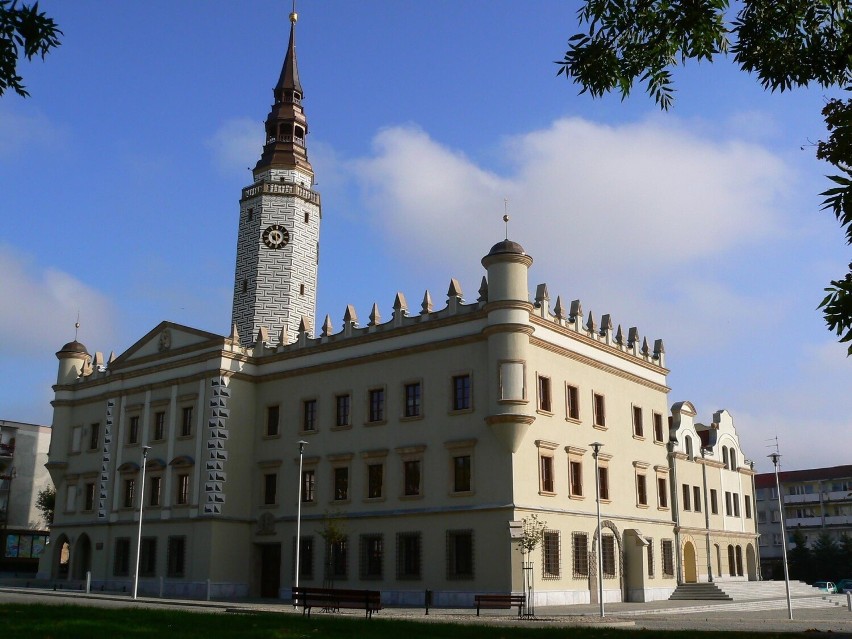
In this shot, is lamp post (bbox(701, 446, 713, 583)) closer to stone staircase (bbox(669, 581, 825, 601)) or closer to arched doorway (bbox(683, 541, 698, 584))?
arched doorway (bbox(683, 541, 698, 584))

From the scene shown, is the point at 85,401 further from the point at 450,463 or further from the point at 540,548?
the point at 540,548

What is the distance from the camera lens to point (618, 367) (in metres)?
46.8

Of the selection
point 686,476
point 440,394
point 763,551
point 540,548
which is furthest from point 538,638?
point 763,551

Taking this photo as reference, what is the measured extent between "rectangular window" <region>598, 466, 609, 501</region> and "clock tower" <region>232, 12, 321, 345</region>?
1894cm

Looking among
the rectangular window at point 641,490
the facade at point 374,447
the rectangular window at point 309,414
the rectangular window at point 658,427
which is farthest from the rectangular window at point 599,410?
the rectangular window at point 309,414

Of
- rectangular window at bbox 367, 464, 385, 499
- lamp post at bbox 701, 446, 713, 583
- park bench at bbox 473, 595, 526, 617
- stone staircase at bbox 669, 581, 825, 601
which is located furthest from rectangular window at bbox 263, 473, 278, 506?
lamp post at bbox 701, 446, 713, 583

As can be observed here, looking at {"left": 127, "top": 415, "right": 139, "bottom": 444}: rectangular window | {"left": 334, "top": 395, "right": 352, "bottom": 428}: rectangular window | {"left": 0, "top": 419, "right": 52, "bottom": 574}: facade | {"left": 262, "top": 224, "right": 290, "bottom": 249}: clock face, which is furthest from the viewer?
{"left": 0, "top": 419, "right": 52, "bottom": 574}: facade

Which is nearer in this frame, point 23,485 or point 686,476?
point 686,476

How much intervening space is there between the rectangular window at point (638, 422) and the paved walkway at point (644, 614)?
8.64 m

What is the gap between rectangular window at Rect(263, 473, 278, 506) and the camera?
4669 cm

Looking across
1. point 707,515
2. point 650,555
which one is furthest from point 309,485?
point 707,515

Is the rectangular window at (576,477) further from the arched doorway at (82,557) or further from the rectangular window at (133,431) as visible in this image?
the arched doorway at (82,557)

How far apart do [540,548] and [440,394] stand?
8.01m

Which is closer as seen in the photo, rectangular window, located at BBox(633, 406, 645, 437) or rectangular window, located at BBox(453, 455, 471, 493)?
rectangular window, located at BBox(453, 455, 471, 493)
